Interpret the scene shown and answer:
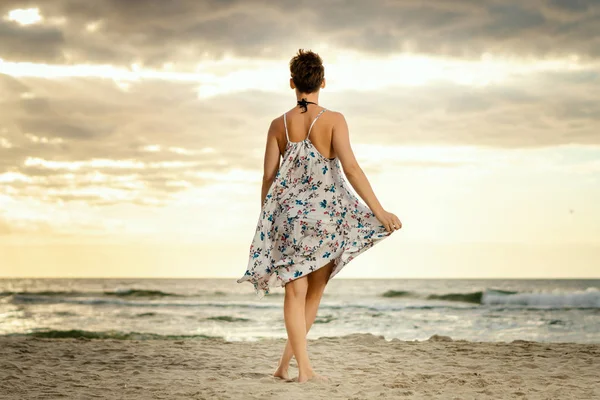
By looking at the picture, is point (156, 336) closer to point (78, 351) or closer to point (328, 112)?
point (78, 351)

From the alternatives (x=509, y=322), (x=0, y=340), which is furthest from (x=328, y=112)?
(x=509, y=322)

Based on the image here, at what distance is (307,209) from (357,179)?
394mm

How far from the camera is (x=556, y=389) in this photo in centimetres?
445

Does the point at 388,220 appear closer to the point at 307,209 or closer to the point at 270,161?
the point at 307,209

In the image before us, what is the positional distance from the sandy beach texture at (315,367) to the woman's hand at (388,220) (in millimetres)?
1159

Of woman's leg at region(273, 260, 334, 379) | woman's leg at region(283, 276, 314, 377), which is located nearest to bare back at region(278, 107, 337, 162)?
woman's leg at region(273, 260, 334, 379)

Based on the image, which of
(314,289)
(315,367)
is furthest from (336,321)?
(314,289)

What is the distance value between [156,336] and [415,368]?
250 inches

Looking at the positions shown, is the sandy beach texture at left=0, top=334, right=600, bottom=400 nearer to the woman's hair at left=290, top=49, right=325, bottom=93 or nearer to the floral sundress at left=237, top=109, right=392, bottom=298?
the floral sundress at left=237, top=109, right=392, bottom=298

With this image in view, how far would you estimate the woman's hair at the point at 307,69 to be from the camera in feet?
13.2

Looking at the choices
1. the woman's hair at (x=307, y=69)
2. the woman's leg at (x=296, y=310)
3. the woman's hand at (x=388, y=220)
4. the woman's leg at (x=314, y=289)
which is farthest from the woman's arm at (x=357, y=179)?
the woman's leg at (x=296, y=310)

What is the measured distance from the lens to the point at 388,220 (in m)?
4.04

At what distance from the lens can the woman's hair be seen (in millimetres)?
4035

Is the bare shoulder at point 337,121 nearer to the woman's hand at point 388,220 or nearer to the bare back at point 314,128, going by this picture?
the bare back at point 314,128
